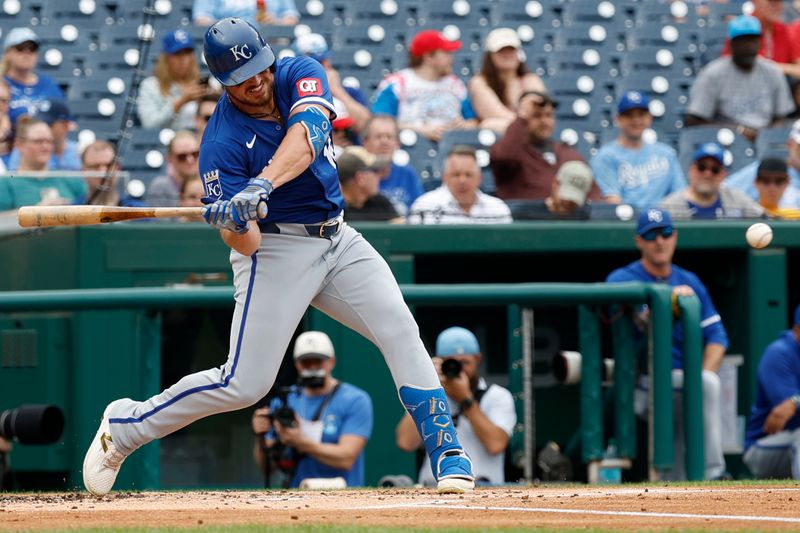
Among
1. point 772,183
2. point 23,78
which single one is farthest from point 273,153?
point 23,78

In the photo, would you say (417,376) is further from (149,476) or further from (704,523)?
(149,476)

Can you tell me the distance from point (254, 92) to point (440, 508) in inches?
58.3

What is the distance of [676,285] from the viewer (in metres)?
7.55

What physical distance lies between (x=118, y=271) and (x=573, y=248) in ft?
8.07

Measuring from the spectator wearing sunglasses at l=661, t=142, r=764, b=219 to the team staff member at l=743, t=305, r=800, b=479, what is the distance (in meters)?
0.88

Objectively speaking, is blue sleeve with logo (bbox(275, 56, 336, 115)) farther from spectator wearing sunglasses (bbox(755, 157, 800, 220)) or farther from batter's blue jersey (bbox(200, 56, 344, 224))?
spectator wearing sunglasses (bbox(755, 157, 800, 220))

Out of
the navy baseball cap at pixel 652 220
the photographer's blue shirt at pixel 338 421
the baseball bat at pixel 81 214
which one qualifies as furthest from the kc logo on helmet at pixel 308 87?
the navy baseball cap at pixel 652 220

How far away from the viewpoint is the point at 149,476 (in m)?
6.89

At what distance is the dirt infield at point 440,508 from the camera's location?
420 cm

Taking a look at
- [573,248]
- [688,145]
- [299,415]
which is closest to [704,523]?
[299,415]

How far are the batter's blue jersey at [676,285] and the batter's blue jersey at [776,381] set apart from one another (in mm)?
252

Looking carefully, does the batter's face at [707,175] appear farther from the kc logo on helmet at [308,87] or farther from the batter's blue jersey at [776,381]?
the kc logo on helmet at [308,87]

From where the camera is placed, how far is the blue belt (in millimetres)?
4883

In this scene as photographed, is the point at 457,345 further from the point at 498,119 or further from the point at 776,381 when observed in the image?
the point at 498,119
